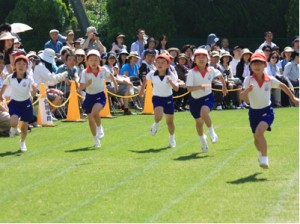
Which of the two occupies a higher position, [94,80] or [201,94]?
[94,80]

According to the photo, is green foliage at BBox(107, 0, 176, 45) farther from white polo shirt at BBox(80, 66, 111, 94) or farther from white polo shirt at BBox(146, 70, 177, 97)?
white polo shirt at BBox(80, 66, 111, 94)

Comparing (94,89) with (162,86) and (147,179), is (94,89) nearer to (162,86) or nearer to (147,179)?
(162,86)

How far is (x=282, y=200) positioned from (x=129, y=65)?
1530 centimetres

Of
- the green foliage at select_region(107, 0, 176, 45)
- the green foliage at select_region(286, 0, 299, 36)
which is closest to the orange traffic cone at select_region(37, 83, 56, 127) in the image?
the green foliage at select_region(107, 0, 176, 45)

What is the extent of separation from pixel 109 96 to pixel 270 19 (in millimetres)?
14005

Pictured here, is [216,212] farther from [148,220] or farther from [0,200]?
[0,200]

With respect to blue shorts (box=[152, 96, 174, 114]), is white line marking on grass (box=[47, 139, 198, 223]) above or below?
below

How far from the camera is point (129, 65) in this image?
25.9 metres

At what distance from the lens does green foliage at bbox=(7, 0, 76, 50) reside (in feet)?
119

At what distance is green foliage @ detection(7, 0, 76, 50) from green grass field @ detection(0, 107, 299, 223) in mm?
17195

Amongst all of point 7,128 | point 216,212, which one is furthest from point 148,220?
point 7,128

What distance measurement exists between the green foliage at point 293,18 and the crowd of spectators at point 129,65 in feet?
17.7

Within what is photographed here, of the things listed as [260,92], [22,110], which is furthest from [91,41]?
[260,92]

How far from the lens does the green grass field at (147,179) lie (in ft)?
34.4
